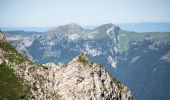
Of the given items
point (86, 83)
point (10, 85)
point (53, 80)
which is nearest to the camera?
point (10, 85)

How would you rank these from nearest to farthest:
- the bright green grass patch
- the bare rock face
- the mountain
A: the bright green grass patch
the mountain
the bare rock face

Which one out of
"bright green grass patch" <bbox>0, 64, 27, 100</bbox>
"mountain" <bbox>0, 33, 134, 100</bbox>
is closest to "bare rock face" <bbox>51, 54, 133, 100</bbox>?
"mountain" <bbox>0, 33, 134, 100</bbox>

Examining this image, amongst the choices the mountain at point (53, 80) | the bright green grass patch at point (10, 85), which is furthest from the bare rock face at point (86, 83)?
the bright green grass patch at point (10, 85)

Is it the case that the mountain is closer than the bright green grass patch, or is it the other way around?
the bright green grass patch

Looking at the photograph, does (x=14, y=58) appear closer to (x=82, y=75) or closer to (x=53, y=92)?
(x=53, y=92)

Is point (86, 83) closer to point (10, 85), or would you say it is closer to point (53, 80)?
point (53, 80)

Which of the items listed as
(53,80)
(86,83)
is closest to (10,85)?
(53,80)

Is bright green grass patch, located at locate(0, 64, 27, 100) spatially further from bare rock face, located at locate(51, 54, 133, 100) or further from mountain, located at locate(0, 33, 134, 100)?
bare rock face, located at locate(51, 54, 133, 100)

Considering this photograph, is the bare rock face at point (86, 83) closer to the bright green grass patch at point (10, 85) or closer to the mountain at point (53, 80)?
the mountain at point (53, 80)
